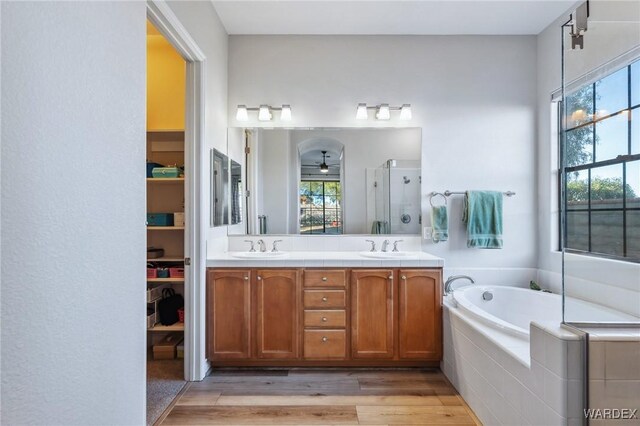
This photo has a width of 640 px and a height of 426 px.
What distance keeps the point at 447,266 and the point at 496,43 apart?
2.08m

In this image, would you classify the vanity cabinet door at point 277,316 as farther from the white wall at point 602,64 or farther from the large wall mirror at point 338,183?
the white wall at point 602,64

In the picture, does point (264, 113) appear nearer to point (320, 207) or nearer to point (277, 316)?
point (320, 207)

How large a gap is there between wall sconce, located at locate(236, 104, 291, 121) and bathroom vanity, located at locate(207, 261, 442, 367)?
4.50ft

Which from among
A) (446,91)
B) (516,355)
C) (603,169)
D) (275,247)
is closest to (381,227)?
(275,247)

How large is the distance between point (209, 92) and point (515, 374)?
2645 millimetres

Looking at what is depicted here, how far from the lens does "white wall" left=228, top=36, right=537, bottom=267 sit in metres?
3.00

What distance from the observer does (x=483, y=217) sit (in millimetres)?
2914

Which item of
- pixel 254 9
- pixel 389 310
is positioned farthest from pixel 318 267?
pixel 254 9

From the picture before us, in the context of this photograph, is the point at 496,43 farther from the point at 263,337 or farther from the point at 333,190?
the point at 263,337

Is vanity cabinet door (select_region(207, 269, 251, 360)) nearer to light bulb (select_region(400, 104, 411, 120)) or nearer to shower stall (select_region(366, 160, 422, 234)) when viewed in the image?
shower stall (select_region(366, 160, 422, 234))

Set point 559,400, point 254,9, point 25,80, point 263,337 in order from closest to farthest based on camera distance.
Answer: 1. point 25,80
2. point 559,400
3. point 263,337
4. point 254,9

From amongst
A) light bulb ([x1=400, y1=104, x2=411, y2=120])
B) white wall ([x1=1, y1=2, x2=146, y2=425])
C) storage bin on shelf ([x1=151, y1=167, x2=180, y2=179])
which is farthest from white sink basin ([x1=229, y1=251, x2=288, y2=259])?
light bulb ([x1=400, y1=104, x2=411, y2=120])

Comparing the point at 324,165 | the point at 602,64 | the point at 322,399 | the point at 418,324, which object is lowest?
the point at 322,399

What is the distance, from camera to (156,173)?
2.72 m
